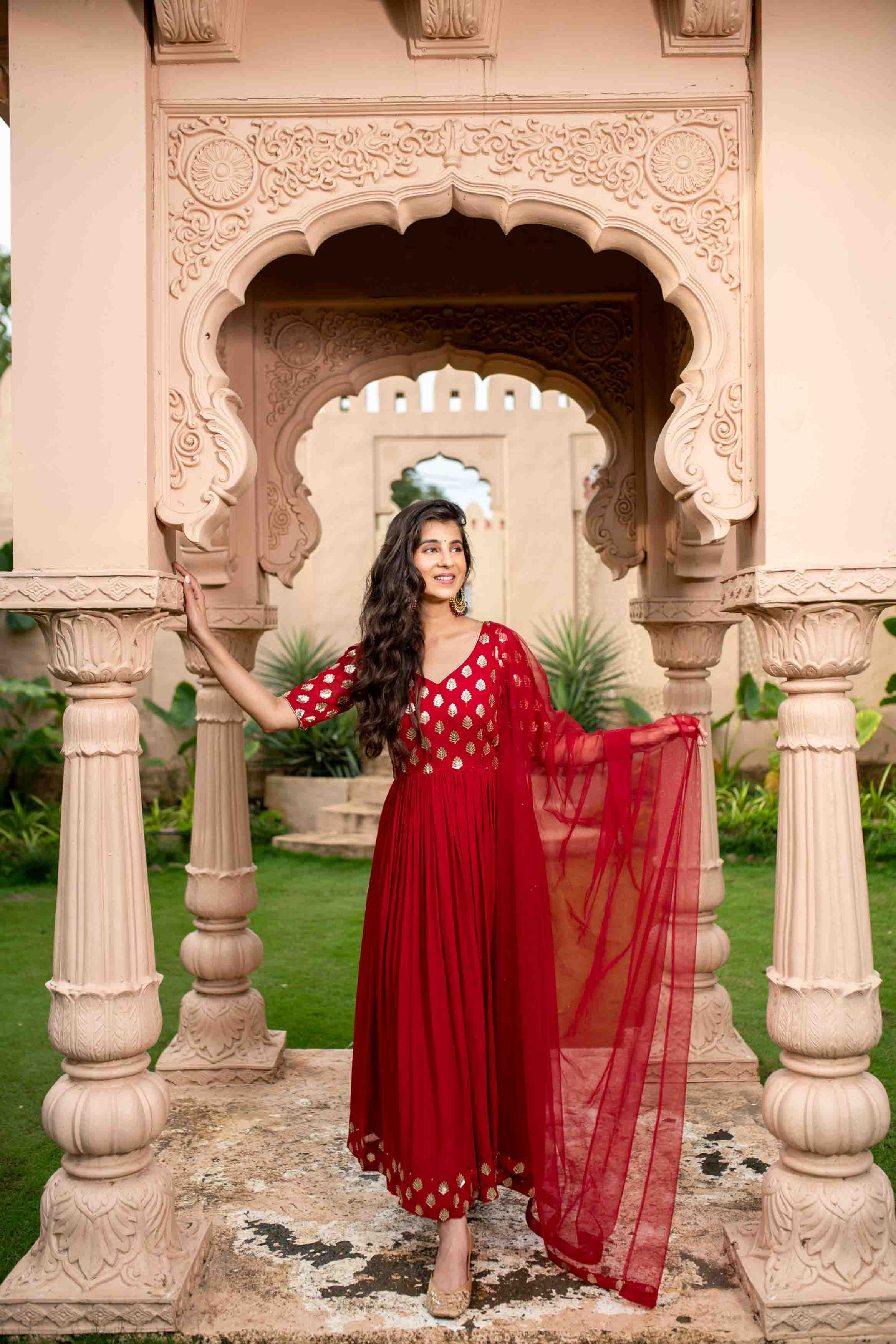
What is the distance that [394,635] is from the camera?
113 inches

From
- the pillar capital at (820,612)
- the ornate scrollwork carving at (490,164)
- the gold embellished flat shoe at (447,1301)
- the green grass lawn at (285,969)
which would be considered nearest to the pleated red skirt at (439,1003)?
the gold embellished flat shoe at (447,1301)

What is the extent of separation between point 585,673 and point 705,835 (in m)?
5.81

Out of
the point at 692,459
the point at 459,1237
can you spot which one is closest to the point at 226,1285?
the point at 459,1237

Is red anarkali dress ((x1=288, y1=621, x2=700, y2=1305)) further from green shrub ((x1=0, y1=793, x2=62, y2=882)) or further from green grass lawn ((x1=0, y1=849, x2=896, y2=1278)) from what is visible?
green shrub ((x1=0, y1=793, x2=62, y2=882))

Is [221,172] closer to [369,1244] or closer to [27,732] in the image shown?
[369,1244]

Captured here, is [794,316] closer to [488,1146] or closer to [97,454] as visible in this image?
[97,454]

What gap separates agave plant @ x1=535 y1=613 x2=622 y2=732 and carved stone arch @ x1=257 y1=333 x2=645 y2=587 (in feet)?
17.6

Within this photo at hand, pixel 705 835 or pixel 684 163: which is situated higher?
pixel 684 163

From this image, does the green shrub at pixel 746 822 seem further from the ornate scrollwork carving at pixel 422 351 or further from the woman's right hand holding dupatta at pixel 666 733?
the woman's right hand holding dupatta at pixel 666 733

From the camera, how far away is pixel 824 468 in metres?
2.69

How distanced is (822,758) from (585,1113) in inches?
37.9

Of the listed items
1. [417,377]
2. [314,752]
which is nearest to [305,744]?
[314,752]

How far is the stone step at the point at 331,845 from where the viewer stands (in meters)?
8.61

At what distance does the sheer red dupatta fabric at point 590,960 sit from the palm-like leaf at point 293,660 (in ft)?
23.4
